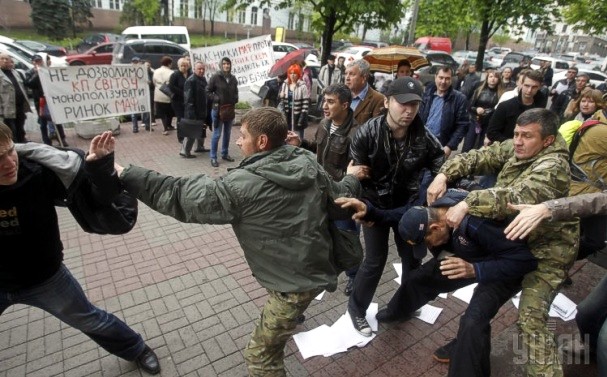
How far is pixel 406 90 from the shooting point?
2832mm

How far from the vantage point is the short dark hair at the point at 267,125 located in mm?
2105

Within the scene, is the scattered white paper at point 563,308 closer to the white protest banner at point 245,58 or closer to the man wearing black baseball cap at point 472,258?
the man wearing black baseball cap at point 472,258

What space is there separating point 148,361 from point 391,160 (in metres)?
2.39

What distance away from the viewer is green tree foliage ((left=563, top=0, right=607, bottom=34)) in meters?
16.4

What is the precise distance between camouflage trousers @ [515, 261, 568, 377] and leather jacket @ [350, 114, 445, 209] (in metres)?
1.06

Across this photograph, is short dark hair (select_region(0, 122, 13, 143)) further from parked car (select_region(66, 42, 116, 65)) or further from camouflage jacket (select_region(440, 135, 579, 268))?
parked car (select_region(66, 42, 116, 65))

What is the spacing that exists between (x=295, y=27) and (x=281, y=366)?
1906 inches

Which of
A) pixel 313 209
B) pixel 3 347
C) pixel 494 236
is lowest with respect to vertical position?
pixel 3 347

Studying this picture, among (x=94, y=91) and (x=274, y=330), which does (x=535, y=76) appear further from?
(x=94, y=91)

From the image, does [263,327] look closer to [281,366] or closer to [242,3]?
[281,366]

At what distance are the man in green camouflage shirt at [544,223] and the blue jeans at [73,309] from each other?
2.36 metres

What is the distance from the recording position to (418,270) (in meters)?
3.10

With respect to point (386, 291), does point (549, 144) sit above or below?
above

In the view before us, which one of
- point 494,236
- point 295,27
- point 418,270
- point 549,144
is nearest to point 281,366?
point 418,270
